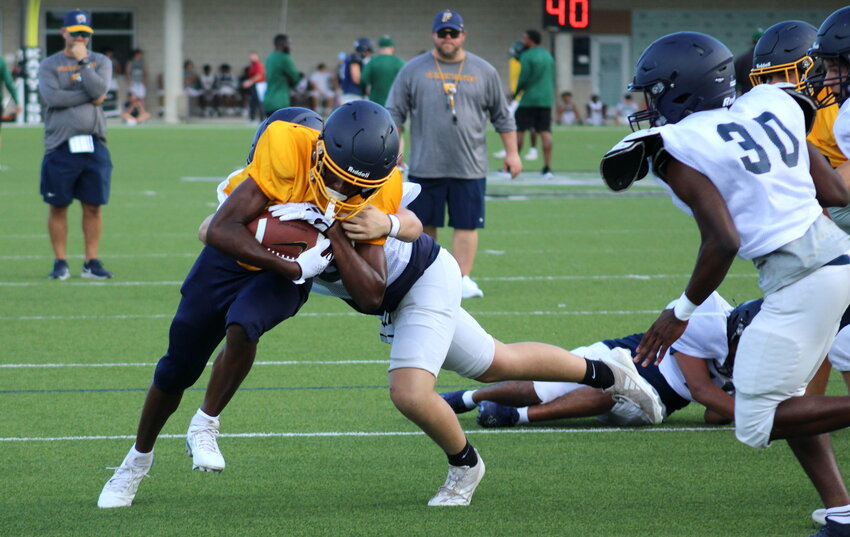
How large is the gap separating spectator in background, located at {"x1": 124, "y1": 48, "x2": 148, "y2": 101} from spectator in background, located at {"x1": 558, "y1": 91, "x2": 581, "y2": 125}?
484 inches

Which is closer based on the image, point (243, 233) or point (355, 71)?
point (243, 233)

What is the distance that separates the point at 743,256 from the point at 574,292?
5.39 m

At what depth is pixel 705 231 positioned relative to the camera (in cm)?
355

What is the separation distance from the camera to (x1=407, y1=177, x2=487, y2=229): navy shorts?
8.79 metres

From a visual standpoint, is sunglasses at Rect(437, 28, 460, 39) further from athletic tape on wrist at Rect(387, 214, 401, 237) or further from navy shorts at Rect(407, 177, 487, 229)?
athletic tape on wrist at Rect(387, 214, 401, 237)

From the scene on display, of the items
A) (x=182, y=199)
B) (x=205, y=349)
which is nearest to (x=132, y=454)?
(x=205, y=349)

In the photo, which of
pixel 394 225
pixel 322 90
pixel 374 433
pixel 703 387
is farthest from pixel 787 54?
pixel 322 90

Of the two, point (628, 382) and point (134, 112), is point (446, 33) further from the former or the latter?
point (134, 112)

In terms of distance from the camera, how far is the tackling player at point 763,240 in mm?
3572

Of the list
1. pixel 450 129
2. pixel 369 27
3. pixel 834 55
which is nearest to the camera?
pixel 834 55

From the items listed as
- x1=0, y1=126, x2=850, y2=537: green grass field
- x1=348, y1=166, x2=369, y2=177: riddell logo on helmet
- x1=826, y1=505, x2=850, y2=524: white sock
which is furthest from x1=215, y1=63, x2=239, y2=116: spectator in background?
x1=826, y1=505, x2=850, y2=524: white sock

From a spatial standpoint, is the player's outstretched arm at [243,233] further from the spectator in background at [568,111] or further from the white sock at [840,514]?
the spectator in background at [568,111]

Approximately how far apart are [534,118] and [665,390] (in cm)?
1360

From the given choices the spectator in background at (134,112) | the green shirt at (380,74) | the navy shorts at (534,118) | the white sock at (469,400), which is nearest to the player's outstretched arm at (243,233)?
the white sock at (469,400)
